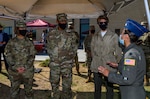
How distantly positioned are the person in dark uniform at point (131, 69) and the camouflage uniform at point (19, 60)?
282cm

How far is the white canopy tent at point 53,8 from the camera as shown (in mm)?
7344

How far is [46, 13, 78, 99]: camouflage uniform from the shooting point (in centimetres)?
603

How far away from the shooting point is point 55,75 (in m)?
6.07

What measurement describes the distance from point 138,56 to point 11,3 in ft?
16.1

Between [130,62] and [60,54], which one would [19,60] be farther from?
[130,62]

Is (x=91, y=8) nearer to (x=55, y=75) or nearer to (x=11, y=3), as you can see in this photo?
(x=11, y=3)

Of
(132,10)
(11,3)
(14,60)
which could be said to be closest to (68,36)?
(14,60)

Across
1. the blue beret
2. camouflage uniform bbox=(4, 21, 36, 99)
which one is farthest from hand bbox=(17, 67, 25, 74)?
the blue beret

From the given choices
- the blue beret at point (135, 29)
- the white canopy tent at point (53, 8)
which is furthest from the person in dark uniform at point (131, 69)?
the white canopy tent at point (53, 8)

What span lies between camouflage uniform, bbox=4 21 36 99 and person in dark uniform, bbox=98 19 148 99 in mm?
2819

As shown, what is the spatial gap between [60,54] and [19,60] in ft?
2.93

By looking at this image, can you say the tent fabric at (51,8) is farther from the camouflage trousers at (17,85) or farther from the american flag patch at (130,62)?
the american flag patch at (130,62)

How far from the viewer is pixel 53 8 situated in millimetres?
8188

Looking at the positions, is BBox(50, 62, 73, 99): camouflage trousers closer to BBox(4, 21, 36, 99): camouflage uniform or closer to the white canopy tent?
BBox(4, 21, 36, 99): camouflage uniform
